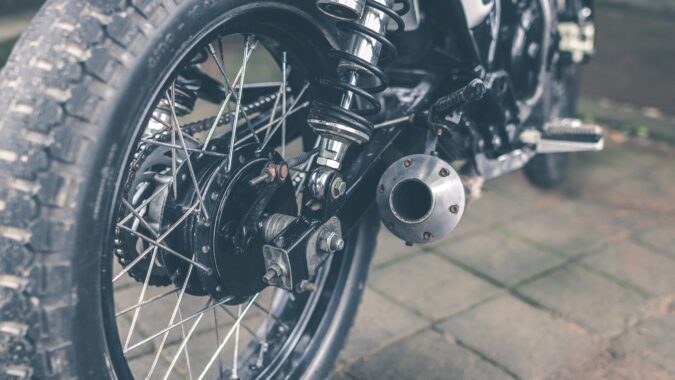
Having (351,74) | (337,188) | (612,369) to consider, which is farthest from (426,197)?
(612,369)

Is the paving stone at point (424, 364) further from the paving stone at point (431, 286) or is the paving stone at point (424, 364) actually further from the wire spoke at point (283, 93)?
the wire spoke at point (283, 93)

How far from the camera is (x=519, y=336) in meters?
A: 2.42

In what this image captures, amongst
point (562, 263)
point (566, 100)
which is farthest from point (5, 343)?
point (566, 100)

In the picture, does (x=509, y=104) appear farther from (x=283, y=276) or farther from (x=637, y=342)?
(x=283, y=276)

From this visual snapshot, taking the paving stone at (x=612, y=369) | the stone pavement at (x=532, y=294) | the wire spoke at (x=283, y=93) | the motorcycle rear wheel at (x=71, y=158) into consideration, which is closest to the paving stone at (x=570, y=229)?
the stone pavement at (x=532, y=294)

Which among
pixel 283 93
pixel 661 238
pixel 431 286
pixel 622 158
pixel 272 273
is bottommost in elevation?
pixel 431 286

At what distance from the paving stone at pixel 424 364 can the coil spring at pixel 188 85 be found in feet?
2.87

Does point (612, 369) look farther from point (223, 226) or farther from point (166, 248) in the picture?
point (166, 248)

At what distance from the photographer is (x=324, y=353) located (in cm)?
199

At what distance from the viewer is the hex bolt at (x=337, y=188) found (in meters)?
1.70

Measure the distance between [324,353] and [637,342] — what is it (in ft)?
3.42

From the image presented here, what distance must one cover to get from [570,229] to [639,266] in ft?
1.22

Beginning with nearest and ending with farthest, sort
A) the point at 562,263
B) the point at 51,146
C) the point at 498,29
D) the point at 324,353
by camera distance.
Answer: the point at 51,146 → the point at 324,353 → the point at 498,29 → the point at 562,263

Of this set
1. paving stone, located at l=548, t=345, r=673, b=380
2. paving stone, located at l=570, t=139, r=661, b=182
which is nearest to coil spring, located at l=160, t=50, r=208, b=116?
paving stone, located at l=548, t=345, r=673, b=380
